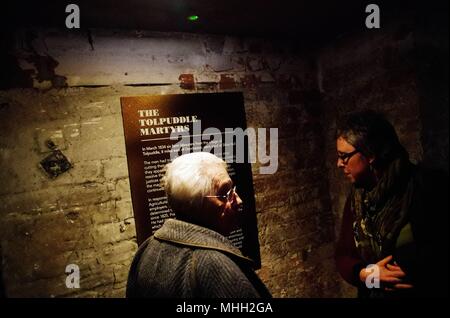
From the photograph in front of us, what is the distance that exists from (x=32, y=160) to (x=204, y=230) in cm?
130

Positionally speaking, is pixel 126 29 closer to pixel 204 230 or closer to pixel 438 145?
pixel 204 230

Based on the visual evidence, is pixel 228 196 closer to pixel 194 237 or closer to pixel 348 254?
pixel 194 237

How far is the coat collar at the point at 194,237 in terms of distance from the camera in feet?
4.65

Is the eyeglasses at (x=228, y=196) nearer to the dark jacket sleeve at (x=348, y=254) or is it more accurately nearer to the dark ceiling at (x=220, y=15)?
the dark jacket sleeve at (x=348, y=254)

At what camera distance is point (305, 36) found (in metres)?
2.96

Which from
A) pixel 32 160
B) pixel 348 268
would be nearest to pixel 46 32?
pixel 32 160

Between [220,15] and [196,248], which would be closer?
[196,248]

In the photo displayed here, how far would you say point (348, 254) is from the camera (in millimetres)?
2303

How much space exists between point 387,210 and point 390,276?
0.39m

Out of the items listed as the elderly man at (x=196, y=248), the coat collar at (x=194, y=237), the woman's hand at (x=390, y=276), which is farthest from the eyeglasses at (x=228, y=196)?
the woman's hand at (x=390, y=276)

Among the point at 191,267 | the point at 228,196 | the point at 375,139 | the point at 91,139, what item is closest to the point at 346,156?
the point at 375,139

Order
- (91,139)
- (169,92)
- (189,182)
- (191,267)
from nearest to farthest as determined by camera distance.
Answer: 1. (191,267)
2. (189,182)
3. (91,139)
4. (169,92)

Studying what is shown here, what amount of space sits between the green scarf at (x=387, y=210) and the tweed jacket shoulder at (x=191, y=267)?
0.92m

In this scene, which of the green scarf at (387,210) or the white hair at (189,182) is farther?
the green scarf at (387,210)
